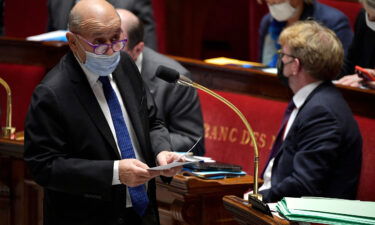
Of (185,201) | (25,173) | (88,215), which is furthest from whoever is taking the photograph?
(25,173)

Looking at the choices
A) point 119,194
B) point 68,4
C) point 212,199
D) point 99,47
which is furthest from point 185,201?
point 68,4

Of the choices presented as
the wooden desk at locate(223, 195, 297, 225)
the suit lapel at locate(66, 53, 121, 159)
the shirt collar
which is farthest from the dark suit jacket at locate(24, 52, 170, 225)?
the shirt collar

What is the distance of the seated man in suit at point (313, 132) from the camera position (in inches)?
118

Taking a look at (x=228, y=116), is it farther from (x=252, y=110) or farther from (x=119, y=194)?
(x=119, y=194)

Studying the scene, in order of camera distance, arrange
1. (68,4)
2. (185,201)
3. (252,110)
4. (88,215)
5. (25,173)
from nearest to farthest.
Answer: (88,215) → (185,201) → (25,173) → (252,110) → (68,4)

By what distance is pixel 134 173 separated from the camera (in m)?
2.29

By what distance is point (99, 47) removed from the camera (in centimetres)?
243

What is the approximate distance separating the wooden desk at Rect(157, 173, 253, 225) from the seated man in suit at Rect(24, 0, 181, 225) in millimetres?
355

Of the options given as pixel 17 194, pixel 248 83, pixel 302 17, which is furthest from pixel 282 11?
pixel 17 194

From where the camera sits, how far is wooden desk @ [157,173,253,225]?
2.91 metres

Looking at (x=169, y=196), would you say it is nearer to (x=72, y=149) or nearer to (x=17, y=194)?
(x=17, y=194)

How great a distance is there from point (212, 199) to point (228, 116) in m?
0.97

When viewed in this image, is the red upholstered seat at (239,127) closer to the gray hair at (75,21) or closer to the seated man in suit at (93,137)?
the seated man in suit at (93,137)

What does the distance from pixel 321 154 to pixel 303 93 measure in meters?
0.36
